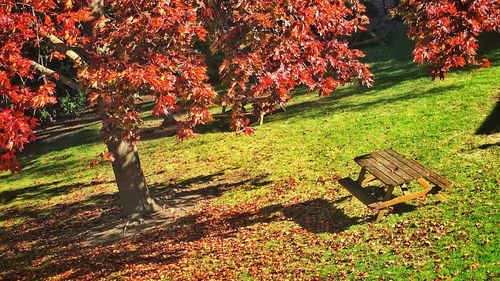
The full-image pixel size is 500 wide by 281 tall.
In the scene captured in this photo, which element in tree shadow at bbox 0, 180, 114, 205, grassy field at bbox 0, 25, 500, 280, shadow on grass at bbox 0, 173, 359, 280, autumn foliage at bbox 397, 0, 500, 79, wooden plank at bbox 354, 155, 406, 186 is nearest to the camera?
grassy field at bbox 0, 25, 500, 280

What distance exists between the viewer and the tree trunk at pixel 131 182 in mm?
12883

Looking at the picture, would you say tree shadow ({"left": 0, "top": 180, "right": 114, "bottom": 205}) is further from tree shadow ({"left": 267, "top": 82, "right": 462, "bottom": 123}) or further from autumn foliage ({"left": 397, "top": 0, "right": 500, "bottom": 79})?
autumn foliage ({"left": 397, "top": 0, "right": 500, "bottom": 79})

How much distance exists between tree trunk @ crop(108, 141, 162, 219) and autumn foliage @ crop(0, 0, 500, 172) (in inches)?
84.0

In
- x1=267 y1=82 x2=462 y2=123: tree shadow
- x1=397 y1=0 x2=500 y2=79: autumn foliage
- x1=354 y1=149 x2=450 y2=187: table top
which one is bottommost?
x1=267 y1=82 x2=462 y2=123: tree shadow

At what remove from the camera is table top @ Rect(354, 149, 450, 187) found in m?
10.1

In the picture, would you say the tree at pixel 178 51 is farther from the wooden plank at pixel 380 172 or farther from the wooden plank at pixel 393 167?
the wooden plank at pixel 393 167

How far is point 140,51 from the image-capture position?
9539 millimetres

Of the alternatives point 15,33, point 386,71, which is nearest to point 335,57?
point 15,33

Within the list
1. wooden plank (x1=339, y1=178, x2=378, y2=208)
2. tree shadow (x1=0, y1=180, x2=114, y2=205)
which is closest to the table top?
wooden plank (x1=339, y1=178, x2=378, y2=208)

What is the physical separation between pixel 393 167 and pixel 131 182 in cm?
606

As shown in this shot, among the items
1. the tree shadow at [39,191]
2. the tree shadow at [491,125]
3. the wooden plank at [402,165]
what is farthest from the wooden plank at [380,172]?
the tree shadow at [39,191]

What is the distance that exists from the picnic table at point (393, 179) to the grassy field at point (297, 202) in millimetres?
380

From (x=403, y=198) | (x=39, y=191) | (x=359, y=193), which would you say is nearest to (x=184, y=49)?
(x=359, y=193)

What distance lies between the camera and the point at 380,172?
1047 centimetres
